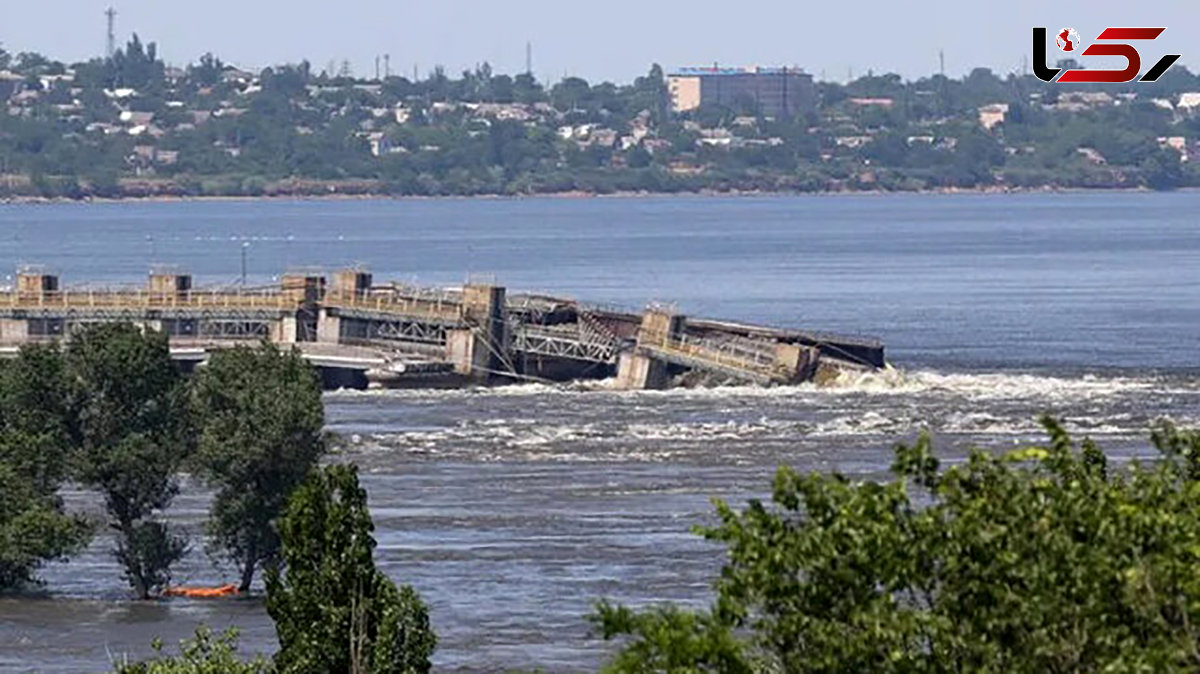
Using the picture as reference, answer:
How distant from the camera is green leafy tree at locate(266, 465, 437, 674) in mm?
31250

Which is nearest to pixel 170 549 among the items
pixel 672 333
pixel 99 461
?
pixel 99 461

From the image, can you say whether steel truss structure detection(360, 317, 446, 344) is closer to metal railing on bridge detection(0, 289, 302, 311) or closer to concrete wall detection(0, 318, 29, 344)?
metal railing on bridge detection(0, 289, 302, 311)

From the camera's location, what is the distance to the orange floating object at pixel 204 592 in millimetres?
51781

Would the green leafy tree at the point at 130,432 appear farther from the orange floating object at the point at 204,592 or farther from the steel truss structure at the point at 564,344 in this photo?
the steel truss structure at the point at 564,344

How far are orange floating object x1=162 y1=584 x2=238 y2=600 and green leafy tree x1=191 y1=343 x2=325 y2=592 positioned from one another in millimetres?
837

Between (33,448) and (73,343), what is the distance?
2.52 metres

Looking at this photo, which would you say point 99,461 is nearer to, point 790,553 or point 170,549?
point 170,549

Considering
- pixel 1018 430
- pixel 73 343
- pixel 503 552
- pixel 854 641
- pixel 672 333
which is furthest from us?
pixel 672 333

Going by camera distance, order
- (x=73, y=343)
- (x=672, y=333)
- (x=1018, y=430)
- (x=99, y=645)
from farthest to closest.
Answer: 1. (x=672, y=333)
2. (x=1018, y=430)
3. (x=73, y=343)
4. (x=99, y=645)

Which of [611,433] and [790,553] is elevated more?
[790,553]

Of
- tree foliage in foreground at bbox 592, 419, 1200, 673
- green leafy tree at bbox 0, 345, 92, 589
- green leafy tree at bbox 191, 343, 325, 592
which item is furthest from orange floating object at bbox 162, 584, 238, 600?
tree foliage in foreground at bbox 592, 419, 1200, 673

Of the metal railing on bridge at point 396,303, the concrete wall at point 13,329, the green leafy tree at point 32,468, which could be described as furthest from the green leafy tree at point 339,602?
the concrete wall at point 13,329

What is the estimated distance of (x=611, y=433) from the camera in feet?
256

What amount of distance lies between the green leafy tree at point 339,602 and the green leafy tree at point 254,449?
50.9 feet
